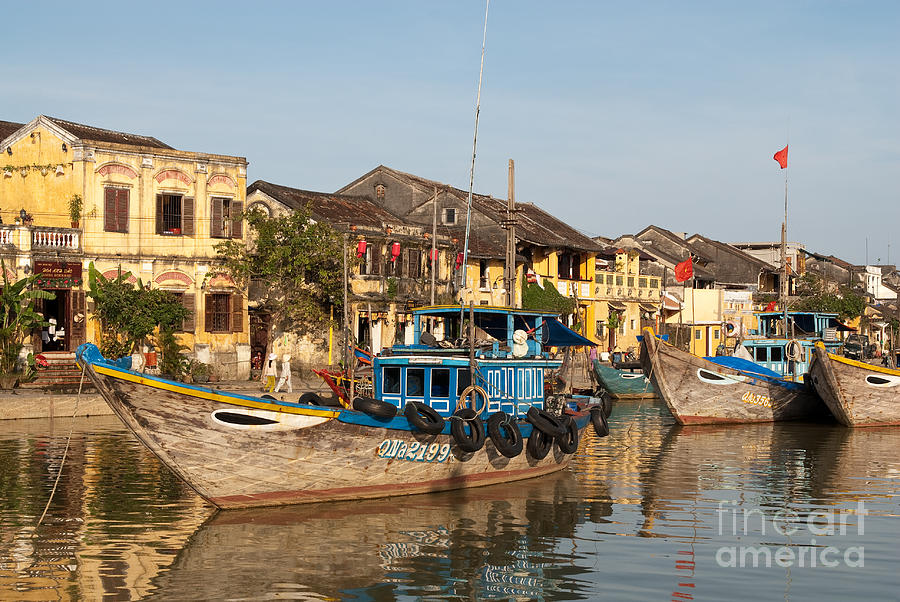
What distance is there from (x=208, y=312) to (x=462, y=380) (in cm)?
1925

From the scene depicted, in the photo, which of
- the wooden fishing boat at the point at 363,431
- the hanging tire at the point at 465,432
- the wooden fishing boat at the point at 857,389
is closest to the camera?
the wooden fishing boat at the point at 363,431

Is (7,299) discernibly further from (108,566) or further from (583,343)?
(108,566)

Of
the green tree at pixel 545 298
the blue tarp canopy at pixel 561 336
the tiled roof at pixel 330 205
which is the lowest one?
the blue tarp canopy at pixel 561 336

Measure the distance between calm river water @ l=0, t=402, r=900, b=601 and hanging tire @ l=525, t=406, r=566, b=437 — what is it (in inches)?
44.2

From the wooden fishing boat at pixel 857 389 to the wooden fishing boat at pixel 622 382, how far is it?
10.6 metres

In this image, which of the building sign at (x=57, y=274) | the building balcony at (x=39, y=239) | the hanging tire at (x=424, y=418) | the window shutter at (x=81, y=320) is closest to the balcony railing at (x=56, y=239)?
the building balcony at (x=39, y=239)

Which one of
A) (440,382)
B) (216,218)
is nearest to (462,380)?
(440,382)

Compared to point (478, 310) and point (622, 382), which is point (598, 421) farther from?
point (622, 382)

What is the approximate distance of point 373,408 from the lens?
54.5 feet

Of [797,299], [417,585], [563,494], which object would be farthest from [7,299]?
[797,299]

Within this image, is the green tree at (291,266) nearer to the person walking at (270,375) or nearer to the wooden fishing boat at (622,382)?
the person walking at (270,375)

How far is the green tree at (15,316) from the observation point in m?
31.3

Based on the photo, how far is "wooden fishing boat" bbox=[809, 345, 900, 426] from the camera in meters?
31.1

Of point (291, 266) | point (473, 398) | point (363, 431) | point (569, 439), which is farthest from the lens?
point (291, 266)
